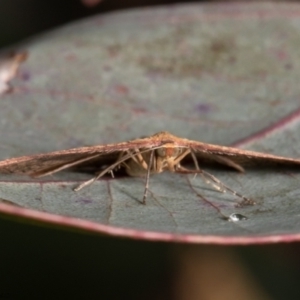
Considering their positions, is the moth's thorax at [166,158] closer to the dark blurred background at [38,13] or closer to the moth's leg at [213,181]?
the moth's leg at [213,181]

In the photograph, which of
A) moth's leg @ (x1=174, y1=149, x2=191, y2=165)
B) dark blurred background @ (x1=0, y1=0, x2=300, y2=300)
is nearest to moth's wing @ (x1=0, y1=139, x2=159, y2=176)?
moth's leg @ (x1=174, y1=149, x2=191, y2=165)

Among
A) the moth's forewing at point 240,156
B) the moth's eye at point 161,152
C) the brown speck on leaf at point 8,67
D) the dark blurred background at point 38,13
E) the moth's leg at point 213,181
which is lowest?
the moth's leg at point 213,181

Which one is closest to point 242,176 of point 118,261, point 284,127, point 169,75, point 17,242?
point 284,127

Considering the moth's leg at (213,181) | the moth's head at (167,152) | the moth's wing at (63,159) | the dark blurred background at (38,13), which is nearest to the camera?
the moth's wing at (63,159)

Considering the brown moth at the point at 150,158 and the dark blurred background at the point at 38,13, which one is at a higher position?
the dark blurred background at the point at 38,13

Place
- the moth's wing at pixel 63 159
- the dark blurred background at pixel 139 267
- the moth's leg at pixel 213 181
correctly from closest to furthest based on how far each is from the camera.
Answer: the moth's wing at pixel 63 159 → the moth's leg at pixel 213 181 → the dark blurred background at pixel 139 267

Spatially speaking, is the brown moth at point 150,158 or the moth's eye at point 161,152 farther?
the moth's eye at point 161,152

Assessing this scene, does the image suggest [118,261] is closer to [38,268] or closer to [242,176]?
[38,268]

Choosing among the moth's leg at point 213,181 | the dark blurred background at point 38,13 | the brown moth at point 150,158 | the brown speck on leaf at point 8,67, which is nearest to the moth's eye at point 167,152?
the brown moth at point 150,158

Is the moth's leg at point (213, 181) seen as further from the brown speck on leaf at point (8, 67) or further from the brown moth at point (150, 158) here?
the brown speck on leaf at point (8, 67)
